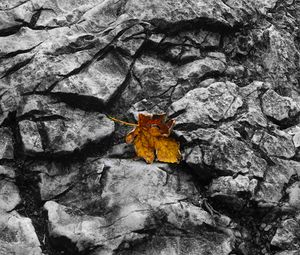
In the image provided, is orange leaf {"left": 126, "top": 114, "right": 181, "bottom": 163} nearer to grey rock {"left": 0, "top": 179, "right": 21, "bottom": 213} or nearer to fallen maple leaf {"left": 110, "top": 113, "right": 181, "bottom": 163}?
fallen maple leaf {"left": 110, "top": 113, "right": 181, "bottom": 163}

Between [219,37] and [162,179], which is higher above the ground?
[219,37]

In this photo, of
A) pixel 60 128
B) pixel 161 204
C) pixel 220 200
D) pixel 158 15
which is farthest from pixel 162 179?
pixel 158 15

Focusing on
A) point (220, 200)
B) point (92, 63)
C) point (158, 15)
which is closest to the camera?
point (220, 200)

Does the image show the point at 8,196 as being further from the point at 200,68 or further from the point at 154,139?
→ the point at 200,68

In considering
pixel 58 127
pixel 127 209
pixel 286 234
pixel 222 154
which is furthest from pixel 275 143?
pixel 58 127

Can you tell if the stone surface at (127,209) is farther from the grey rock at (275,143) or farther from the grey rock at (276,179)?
the grey rock at (275,143)

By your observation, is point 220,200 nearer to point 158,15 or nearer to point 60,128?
point 60,128

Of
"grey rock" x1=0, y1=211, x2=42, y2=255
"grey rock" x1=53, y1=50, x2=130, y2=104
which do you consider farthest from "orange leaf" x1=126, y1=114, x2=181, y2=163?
"grey rock" x1=0, y1=211, x2=42, y2=255
